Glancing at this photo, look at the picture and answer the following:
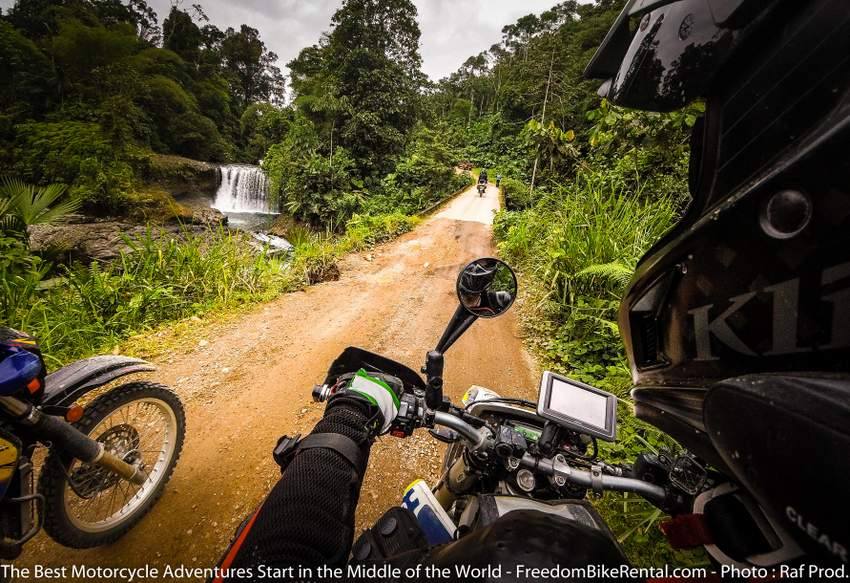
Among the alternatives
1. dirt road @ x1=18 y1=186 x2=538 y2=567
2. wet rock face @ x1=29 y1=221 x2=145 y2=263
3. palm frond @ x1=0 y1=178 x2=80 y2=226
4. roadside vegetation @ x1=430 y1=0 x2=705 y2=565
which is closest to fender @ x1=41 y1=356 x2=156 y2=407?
dirt road @ x1=18 y1=186 x2=538 y2=567

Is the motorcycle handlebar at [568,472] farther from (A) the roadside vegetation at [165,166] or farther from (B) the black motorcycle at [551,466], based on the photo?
(A) the roadside vegetation at [165,166]

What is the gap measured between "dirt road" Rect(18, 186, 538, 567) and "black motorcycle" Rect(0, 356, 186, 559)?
0.20m

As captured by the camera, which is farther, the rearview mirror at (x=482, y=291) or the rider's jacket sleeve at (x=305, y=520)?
the rearview mirror at (x=482, y=291)

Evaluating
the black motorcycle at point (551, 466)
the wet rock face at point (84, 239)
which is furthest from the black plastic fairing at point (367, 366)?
the wet rock face at point (84, 239)

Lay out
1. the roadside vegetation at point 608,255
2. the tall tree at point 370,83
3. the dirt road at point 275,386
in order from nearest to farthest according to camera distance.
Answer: the dirt road at point 275,386 → the roadside vegetation at point 608,255 → the tall tree at point 370,83

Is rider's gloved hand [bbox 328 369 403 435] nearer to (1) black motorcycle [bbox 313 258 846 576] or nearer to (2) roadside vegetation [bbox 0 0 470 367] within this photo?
(1) black motorcycle [bbox 313 258 846 576]

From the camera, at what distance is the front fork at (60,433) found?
165 cm

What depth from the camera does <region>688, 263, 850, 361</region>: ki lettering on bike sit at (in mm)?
607

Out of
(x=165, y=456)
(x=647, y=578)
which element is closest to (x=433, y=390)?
(x=647, y=578)

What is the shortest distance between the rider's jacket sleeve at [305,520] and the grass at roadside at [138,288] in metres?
4.40

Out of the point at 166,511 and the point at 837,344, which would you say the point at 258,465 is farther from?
the point at 837,344

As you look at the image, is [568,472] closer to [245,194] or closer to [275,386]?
[275,386]

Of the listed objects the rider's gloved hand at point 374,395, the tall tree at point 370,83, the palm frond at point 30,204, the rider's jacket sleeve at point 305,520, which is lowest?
the rider's jacket sleeve at point 305,520

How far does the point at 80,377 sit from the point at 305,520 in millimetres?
2147
